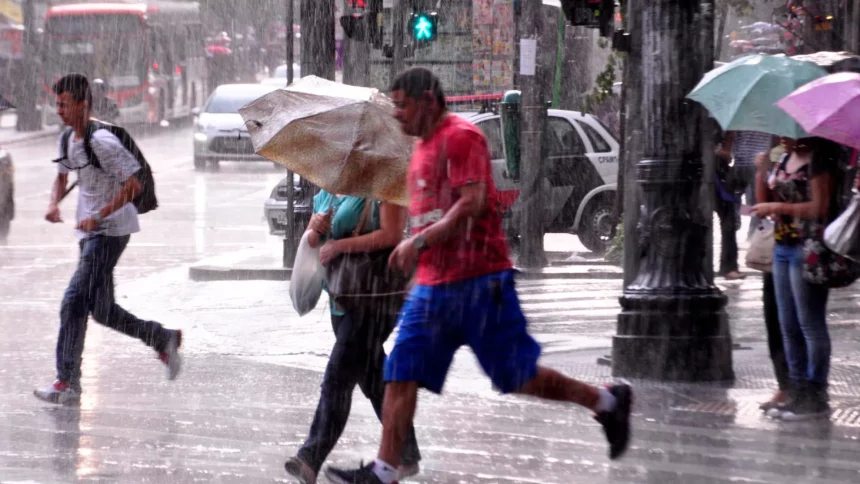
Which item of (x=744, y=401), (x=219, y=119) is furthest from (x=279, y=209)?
(x=219, y=119)

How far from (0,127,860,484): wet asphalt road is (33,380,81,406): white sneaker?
0.26ft

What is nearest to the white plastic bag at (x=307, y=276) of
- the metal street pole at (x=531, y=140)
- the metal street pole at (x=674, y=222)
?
the metal street pole at (x=674, y=222)

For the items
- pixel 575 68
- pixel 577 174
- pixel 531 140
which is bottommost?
pixel 577 174

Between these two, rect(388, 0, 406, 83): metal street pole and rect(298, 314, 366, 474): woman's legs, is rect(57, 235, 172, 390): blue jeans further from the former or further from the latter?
rect(388, 0, 406, 83): metal street pole

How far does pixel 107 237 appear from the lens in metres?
8.39

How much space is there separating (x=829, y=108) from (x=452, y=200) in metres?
2.59

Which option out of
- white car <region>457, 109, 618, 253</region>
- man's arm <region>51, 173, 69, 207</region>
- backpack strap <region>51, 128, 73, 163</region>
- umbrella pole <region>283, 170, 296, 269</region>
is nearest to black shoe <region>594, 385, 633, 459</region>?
backpack strap <region>51, 128, 73, 163</region>

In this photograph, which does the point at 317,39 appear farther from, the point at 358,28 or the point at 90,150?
the point at 90,150

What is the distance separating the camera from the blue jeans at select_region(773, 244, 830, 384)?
299 inches

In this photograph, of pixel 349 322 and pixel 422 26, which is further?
pixel 422 26

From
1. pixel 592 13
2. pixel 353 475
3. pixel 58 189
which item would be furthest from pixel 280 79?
pixel 353 475

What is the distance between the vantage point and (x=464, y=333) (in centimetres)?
568

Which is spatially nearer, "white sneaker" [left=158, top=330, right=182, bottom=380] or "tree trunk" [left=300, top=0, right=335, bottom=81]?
"white sneaker" [left=158, top=330, right=182, bottom=380]

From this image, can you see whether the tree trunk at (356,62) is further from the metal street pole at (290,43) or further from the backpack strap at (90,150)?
the backpack strap at (90,150)
